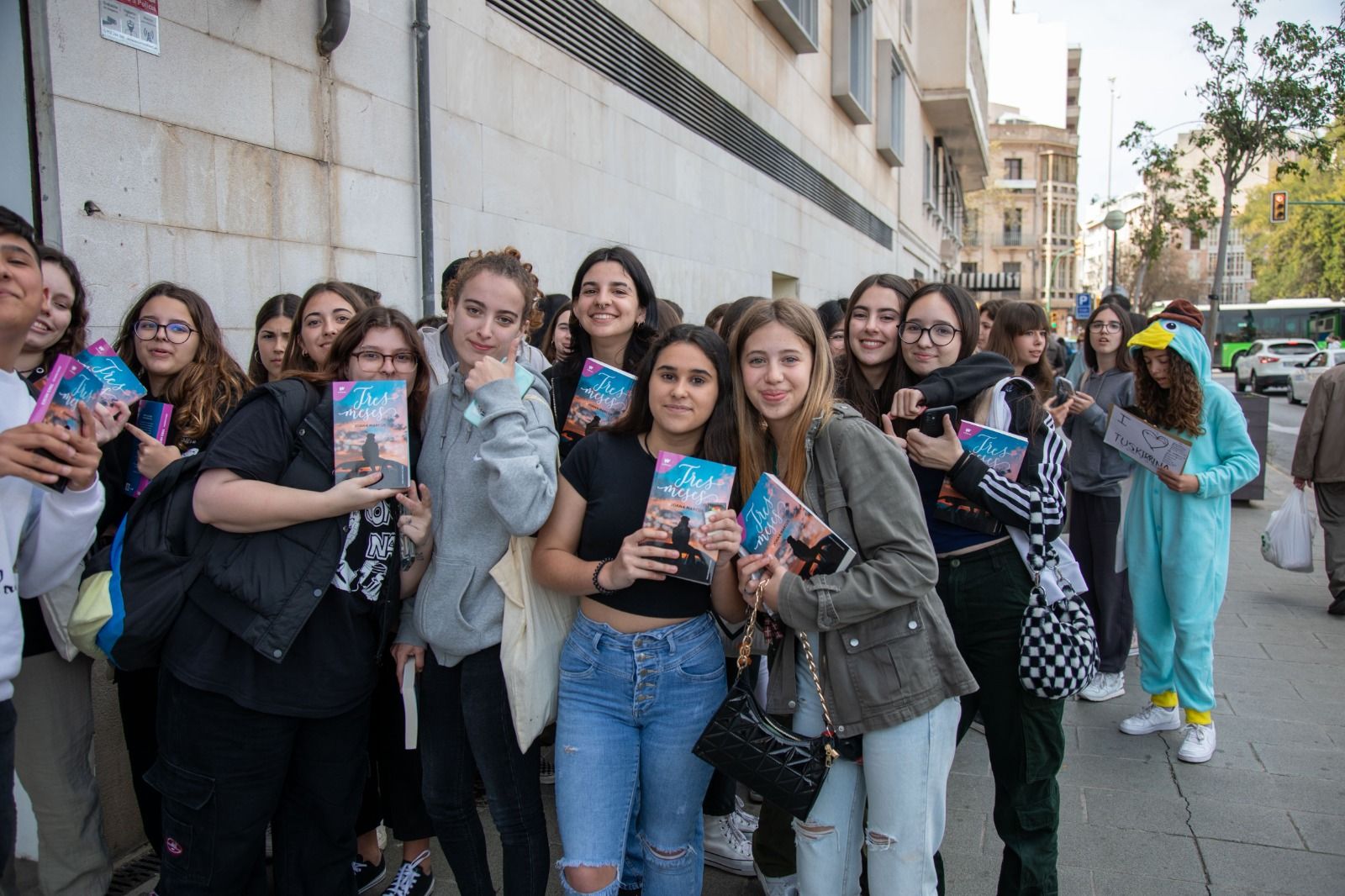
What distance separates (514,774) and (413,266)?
4.01 metres

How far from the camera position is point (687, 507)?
7.96ft

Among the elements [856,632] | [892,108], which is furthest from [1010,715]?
[892,108]

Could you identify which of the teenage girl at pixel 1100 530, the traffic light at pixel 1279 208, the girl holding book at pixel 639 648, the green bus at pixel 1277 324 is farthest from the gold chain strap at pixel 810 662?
the green bus at pixel 1277 324

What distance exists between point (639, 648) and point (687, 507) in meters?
0.47

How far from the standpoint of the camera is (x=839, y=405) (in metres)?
2.69

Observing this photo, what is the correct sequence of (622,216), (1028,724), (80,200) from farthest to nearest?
(622,216)
(80,200)
(1028,724)

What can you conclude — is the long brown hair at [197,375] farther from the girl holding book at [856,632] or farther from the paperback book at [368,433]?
the girl holding book at [856,632]

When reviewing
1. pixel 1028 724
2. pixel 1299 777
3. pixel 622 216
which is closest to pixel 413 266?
pixel 622 216

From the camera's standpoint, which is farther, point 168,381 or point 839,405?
point 168,381

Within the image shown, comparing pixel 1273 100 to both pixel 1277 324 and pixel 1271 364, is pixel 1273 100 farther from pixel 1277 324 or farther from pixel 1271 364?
pixel 1277 324

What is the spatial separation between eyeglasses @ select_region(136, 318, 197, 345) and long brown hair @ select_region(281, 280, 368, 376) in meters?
0.36

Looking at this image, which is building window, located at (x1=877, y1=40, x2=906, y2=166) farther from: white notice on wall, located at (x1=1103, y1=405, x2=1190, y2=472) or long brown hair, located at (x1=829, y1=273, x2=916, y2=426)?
long brown hair, located at (x1=829, y1=273, x2=916, y2=426)

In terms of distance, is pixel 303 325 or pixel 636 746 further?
pixel 303 325

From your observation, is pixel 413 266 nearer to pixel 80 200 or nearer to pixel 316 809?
pixel 80 200
